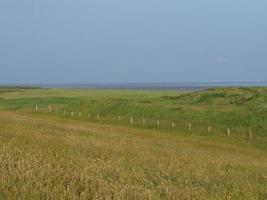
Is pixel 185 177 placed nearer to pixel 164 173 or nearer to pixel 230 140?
pixel 164 173

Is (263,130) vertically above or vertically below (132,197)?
below

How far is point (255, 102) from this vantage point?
52.5m

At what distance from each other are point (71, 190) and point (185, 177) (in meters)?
3.68

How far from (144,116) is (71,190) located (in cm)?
4923

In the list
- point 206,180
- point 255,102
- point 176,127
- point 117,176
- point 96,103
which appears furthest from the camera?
point 96,103

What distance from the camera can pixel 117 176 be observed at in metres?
7.71

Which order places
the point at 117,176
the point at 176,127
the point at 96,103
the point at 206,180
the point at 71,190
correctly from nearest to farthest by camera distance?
the point at 71,190 < the point at 117,176 < the point at 206,180 < the point at 176,127 < the point at 96,103

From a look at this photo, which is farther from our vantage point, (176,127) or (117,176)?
(176,127)

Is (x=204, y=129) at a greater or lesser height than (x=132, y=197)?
lesser

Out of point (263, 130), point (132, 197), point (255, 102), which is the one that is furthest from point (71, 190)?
point (255, 102)

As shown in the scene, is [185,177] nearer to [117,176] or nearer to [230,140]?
[117,176]

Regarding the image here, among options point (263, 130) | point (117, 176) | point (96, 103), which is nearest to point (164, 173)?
point (117, 176)

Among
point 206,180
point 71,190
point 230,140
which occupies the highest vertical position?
point 71,190

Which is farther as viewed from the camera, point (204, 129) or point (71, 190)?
point (204, 129)
